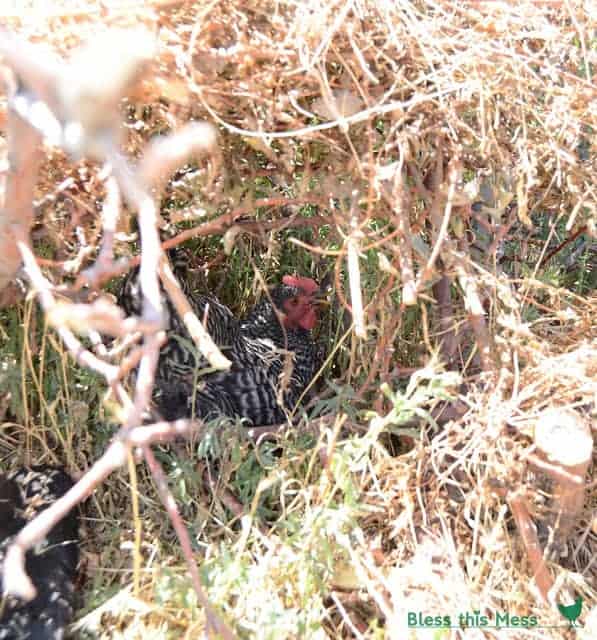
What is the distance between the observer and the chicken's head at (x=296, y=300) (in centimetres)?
238

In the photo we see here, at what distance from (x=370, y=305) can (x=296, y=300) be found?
2.09 feet

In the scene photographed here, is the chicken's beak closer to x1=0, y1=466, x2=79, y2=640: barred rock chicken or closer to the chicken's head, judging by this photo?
the chicken's head

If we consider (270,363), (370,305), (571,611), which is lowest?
(571,611)

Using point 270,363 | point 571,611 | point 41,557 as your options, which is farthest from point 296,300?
point 571,611

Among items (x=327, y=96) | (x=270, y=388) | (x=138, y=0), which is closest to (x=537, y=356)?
(x=327, y=96)

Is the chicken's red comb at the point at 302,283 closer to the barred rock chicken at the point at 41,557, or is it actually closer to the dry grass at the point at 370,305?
the dry grass at the point at 370,305

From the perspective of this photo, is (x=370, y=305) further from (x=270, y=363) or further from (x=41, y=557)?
(x=41, y=557)

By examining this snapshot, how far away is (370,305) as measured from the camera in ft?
5.87

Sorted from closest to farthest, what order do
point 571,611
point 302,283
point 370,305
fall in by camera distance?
point 571,611 < point 370,305 < point 302,283

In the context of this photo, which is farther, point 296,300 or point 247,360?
point 296,300

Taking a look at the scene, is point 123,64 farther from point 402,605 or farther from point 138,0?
point 402,605

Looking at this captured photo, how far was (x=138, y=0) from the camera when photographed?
4.39 ft

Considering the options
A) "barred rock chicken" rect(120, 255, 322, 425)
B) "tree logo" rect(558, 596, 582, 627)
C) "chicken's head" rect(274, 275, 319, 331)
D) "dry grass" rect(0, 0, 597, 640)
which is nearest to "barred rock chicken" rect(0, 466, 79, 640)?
"dry grass" rect(0, 0, 597, 640)

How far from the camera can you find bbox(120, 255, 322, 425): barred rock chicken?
2.00 meters
